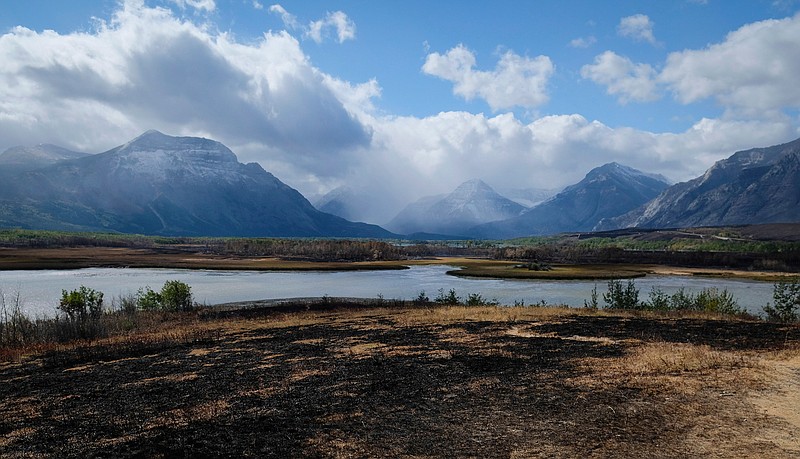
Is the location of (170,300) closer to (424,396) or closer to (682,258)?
(424,396)

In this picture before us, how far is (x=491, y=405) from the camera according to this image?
13.6m

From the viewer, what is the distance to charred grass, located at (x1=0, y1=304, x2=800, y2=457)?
1092cm

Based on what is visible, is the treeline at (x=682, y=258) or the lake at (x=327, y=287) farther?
the treeline at (x=682, y=258)

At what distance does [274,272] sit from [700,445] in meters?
117

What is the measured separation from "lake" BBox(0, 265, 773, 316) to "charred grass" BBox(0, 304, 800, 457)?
4087cm

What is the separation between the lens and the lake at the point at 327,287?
67938 millimetres

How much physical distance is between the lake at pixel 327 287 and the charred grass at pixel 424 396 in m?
40.9

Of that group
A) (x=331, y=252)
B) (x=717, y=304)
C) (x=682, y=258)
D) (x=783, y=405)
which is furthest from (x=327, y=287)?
(x=682, y=258)

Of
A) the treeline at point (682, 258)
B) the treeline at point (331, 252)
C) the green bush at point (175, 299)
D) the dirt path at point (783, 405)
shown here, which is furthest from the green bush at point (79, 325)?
the treeline at point (682, 258)

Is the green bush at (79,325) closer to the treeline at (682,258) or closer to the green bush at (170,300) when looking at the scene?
the green bush at (170,300)

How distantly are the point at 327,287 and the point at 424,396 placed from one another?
74130 millimetres

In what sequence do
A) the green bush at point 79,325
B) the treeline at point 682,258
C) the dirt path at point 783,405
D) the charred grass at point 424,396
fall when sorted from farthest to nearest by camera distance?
the treeline at point 682,258 → the green bush at point 79,325 → the charred grass at point 424,396 → the dirt path at point 783,405

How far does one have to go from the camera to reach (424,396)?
14750 mm

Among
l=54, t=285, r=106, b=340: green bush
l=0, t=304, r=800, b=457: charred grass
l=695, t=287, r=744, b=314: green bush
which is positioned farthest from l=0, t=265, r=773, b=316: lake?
l=0, t=304, r=800, b=457: charred grass
